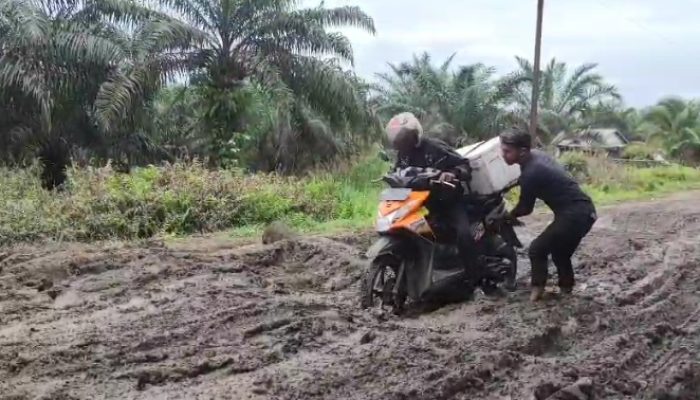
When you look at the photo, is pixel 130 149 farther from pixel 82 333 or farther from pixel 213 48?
pixel 82 333

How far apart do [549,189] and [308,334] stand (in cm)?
245

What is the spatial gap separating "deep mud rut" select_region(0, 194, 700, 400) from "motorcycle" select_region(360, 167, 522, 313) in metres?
0.25

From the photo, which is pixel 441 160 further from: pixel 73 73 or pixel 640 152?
pixel 640 152

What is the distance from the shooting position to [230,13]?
19203 mm

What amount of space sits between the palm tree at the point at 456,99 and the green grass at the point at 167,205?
13752 mm

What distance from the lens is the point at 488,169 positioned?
701 centimetres

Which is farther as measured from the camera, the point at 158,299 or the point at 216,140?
the point at 216,140

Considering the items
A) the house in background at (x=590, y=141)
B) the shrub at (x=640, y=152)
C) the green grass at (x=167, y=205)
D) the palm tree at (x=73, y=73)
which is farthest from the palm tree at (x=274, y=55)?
the shrub at (x=640, y=152)

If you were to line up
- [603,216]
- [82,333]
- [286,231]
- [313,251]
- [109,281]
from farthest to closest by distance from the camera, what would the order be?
[603,216] → [286,231] → [313,251] → [109,281] → [82,333]

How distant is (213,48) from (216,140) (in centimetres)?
221

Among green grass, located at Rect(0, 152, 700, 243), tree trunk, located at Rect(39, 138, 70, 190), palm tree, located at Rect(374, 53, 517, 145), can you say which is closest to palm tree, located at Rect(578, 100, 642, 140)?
palm tree, located at Rect(374, 53, 517, 145)

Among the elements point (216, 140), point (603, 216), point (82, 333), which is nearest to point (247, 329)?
point (82, 333)

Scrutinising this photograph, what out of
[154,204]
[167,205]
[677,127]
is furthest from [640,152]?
[154,204]

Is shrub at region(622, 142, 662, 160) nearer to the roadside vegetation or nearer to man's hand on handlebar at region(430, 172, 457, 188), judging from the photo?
the roadside vegetation
